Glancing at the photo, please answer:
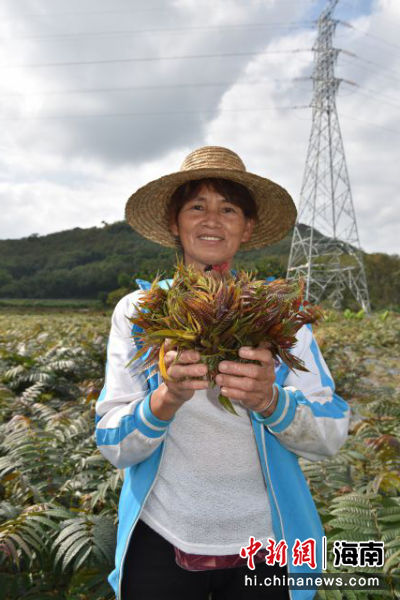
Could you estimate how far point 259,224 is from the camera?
246cm

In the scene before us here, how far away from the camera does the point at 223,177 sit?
2.06 metres

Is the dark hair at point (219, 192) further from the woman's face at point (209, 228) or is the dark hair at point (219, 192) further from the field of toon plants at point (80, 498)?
the field of toon plants at point (80, 498)

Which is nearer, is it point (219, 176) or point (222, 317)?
point (222, 317)

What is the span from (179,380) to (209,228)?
2.91ft

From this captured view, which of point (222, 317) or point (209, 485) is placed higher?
point (222, 317)

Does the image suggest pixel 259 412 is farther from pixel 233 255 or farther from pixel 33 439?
pixel 33 439

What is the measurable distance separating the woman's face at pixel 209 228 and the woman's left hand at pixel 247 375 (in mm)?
801

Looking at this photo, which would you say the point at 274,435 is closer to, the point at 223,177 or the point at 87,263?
the point at 223,177

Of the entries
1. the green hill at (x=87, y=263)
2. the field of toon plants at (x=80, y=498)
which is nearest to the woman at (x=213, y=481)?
the field of toon plants at (x=80, y=498)

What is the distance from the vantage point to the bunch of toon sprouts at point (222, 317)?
44.5 inches

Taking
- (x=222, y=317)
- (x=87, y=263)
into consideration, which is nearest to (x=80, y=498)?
(x=222, y=317)

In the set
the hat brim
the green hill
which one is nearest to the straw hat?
the hat brim

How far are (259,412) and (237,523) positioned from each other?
1.64 feet

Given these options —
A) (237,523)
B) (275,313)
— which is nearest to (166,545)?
(237,523)
